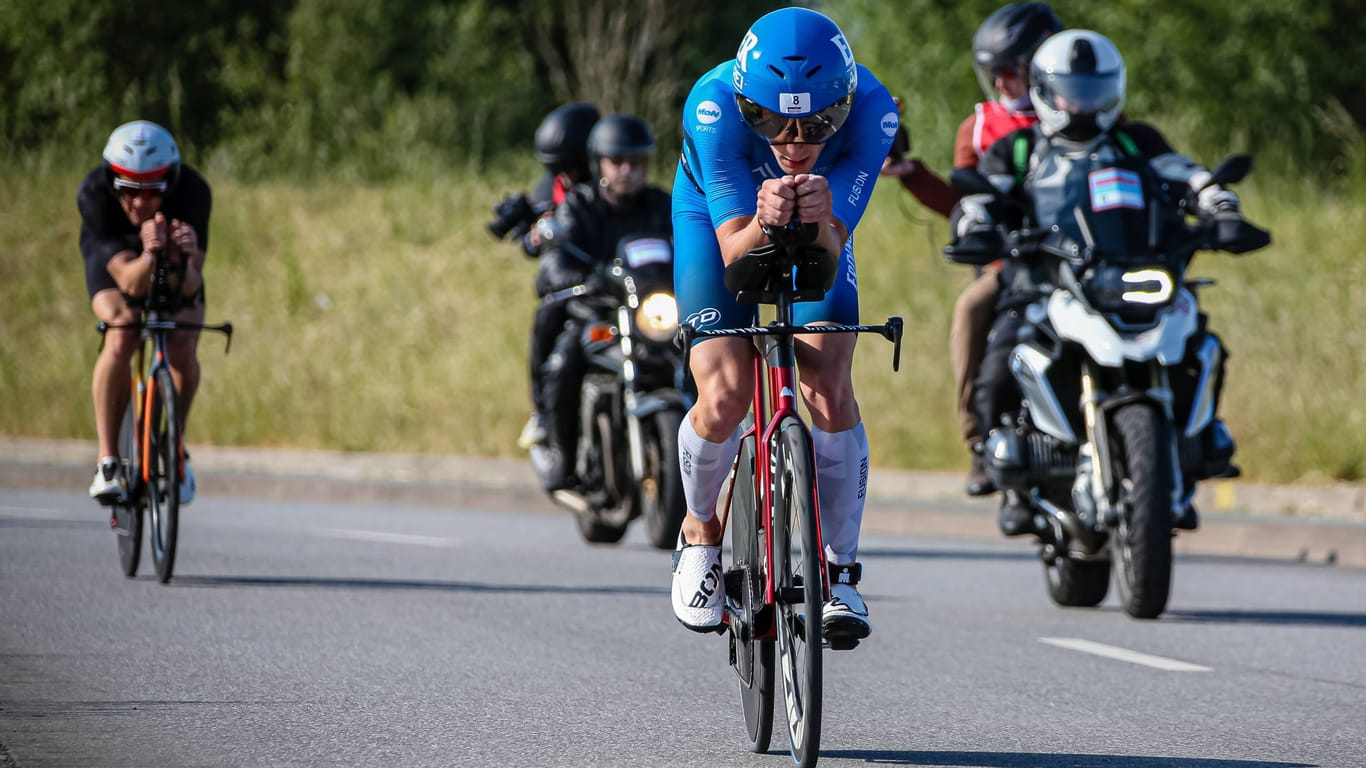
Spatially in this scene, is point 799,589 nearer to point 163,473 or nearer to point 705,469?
point 705,469

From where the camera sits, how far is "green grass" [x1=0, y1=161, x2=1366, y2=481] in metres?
17.4

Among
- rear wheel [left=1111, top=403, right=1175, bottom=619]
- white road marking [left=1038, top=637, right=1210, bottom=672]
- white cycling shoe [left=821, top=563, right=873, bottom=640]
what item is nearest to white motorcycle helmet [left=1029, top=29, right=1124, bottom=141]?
rear wheel [left=1111, top=403, right=1175, bottom=619]

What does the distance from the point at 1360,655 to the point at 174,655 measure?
4275mm

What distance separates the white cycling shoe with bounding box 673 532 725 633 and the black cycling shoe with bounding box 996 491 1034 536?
3506mm

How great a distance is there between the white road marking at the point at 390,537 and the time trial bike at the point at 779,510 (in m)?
6.71

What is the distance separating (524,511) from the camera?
610 inches

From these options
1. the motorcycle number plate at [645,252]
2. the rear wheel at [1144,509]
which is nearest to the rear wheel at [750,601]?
the rear wheel at [1144,509]

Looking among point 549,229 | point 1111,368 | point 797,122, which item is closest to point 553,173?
point 549,229

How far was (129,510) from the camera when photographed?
32.7 ft

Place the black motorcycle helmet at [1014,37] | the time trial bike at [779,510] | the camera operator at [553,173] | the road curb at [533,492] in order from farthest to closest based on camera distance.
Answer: the camera operator at [553,173]
the road curb at [533,492]
the black motorcycle helmet at [1014,37]
the time trial bike at [779,510]

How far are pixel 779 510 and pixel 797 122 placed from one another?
3.28ft

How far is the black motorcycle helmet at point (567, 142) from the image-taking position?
42.7ft

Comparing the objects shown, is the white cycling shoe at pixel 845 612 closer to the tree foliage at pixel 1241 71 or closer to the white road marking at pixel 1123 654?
the white road marking at pixel 1123 654

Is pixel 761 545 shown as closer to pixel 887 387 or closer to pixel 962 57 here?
pixel 887 387
